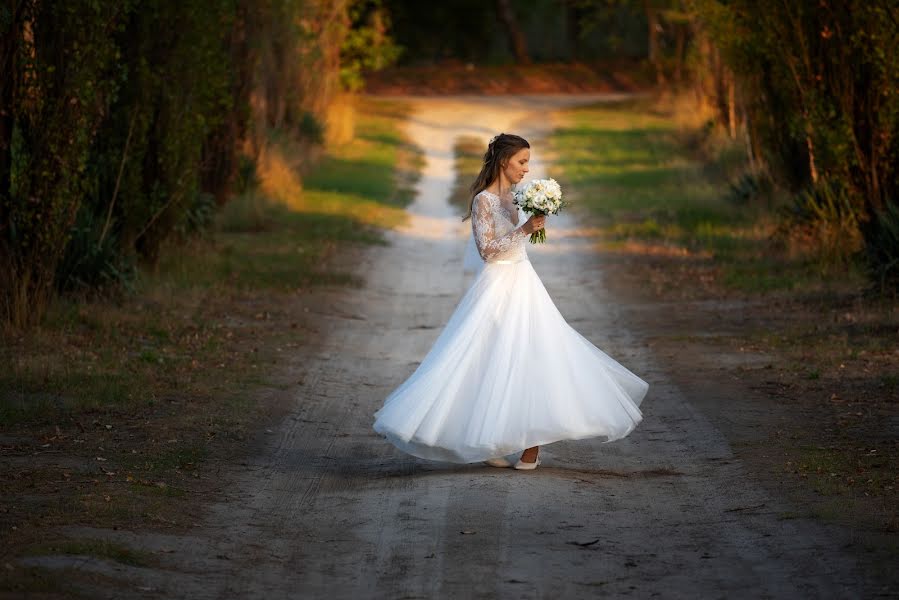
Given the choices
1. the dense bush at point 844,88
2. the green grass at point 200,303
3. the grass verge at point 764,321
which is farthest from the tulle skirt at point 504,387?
the dense bush at point 844,88

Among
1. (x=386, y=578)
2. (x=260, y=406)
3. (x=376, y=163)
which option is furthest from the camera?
(x=376, y=163)

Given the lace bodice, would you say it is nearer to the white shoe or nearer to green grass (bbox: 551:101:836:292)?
the white shoe

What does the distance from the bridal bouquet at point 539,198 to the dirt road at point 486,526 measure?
1.53 metres

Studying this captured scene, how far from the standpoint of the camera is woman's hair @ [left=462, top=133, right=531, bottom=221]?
8.91m

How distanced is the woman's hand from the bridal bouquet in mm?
29

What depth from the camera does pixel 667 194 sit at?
1116 inches

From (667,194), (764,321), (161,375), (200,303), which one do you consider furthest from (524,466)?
(667,194)

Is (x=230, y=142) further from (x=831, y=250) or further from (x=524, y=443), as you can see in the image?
(x=524, y=443)

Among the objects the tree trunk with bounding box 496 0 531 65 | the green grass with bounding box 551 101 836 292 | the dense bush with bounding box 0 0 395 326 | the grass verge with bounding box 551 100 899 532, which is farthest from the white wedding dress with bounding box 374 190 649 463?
the tree trunk with bounding box 496 0 531 65

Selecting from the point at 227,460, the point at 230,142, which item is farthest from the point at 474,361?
the point at 230,142

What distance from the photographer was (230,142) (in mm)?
23141

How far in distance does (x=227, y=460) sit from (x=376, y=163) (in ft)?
81.9

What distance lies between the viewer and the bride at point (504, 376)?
8.45 m

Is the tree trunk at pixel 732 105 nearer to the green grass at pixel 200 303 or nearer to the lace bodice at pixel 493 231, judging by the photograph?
the green grass at pixel 200 303
